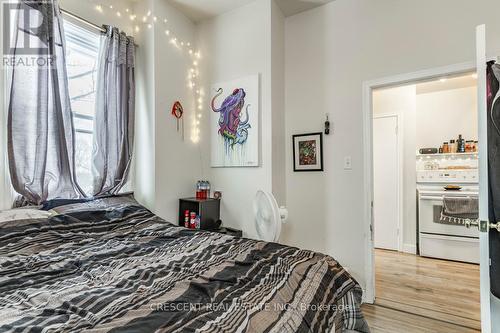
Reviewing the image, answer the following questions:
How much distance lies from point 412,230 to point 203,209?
3191 mm

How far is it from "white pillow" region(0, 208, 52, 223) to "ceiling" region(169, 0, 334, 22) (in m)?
2.39

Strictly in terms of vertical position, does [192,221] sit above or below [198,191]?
below

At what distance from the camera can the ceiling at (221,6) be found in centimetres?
280

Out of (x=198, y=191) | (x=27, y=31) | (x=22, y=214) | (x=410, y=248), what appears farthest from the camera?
(x=410, y=248)

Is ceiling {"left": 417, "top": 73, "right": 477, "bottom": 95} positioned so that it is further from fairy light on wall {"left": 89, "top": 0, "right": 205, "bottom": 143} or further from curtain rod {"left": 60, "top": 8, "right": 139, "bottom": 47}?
curtain rod {"left": 60, "top": 8, "right": 139, "bottom": 47}

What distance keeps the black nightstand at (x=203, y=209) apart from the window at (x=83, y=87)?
0.91 meters

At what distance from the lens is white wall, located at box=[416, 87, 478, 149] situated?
405 centimetres

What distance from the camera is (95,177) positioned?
2451 millimetres

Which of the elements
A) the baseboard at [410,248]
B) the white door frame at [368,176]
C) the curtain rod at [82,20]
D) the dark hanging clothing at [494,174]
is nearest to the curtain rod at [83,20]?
the curtain rod at [82,20]

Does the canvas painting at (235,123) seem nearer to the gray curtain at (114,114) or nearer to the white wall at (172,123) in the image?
the white wall at (172,123)

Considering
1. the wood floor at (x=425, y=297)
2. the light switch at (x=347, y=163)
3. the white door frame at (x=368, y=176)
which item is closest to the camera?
the wood floor at (x=425, y=297)

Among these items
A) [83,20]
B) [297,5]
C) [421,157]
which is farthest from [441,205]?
[83,20]

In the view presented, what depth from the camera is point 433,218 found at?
374 cm

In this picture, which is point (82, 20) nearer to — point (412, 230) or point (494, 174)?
point (494, 174)
